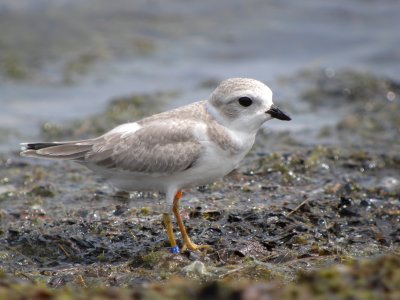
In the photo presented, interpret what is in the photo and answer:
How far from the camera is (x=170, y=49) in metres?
14.8

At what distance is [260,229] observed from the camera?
6.88 metres

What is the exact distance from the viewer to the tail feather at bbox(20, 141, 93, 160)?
6.76 meters

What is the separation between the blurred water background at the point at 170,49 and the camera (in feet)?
41.1

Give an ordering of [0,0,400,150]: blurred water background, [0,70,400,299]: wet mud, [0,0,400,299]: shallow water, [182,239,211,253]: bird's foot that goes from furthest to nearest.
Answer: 1. [0,0,400,150]: blurred water background
2. [182,239,211,253]: bird's foot
3. [0,0,400,299]: shallow water
4. [0,70,400,299]: wet mud

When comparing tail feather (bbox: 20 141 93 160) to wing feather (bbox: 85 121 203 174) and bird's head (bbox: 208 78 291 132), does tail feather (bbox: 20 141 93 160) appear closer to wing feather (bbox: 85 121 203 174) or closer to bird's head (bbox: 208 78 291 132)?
wing feather (bbox: 85 121 203 174)

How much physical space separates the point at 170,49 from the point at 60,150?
827cm

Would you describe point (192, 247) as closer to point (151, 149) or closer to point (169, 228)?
point (169, 228)

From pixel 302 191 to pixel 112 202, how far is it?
6.24ft

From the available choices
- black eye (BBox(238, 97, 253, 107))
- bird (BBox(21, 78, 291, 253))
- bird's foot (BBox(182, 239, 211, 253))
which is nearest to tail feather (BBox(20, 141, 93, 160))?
bird (BBox(21, 78, 291, 253))

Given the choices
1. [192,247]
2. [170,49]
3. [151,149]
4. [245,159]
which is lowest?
[192,247]

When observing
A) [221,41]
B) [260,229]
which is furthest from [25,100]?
[260,229]

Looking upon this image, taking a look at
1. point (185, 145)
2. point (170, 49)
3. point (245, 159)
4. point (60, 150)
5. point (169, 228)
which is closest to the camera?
point (185, 145)

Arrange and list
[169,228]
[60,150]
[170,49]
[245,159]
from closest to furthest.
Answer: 1. [169,228]
2. [60,150]
3. [245,159]
4. [170,49]

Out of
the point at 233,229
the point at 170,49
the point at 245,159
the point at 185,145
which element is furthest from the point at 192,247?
the point at 170,49
